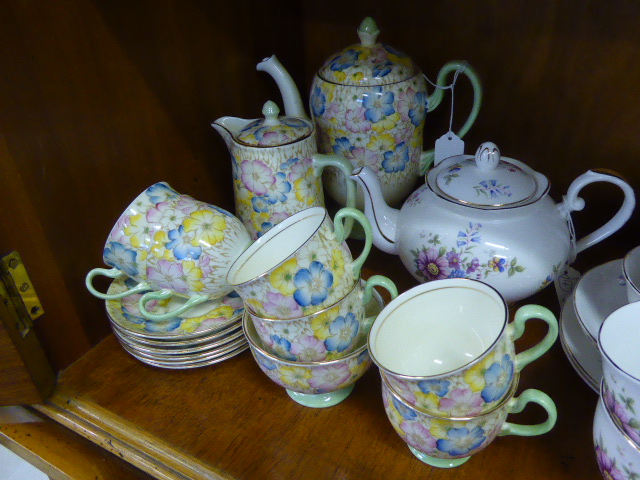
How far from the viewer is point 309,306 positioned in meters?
0.50

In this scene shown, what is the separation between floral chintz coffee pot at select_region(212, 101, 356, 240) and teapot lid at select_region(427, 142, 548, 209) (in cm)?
12

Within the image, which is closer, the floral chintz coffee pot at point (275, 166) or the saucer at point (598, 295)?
the saucer at point (598, 295)

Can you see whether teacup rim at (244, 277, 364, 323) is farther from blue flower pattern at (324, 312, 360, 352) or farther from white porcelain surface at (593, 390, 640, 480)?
white porcelain surface at (593, 390, 640, 480)

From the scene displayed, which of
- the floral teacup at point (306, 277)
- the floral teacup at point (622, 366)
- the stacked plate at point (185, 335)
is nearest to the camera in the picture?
the floral teacup at point (622, 366)

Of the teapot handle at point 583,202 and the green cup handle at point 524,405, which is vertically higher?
the teapot handle at point 583,202

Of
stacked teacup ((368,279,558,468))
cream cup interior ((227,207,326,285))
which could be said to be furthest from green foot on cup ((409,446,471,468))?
cream cup interior ((227,207,326,285))

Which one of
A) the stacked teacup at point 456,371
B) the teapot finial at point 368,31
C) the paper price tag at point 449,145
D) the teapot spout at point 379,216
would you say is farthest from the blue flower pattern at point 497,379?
the teapot finial at point 368,31

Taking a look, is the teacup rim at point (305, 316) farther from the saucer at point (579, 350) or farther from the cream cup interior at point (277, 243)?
the saucer at point (579, 350)

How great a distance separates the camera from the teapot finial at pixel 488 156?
568 millimetres

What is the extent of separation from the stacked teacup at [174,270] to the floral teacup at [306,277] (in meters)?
0.06

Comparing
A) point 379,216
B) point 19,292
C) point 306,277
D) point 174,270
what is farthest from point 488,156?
point 19,292

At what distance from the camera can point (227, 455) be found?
0.50 m

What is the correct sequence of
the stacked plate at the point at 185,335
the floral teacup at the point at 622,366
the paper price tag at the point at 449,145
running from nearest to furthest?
the floral teacup at the point at 622,366
the stacked plate at the point at 185,335
the paper price tag at the point at 449,145

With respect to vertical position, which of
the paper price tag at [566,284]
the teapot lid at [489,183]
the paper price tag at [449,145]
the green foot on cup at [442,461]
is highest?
the teapot lid at [489,183]
